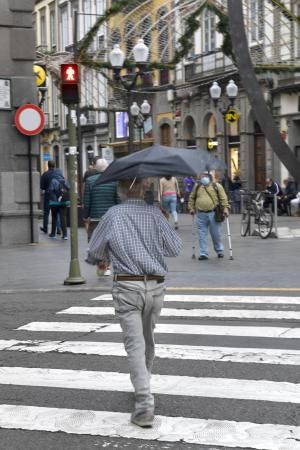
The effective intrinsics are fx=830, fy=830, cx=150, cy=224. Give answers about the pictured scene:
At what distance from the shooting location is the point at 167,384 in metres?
6.50

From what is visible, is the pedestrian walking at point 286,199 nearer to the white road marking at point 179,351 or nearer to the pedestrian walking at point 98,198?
the pedestrian walking at point 98,198

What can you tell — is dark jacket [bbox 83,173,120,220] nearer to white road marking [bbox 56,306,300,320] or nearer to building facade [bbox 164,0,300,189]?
white road marking [bbox 56,306,300,320]

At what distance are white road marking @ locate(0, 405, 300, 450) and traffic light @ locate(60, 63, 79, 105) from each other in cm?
702

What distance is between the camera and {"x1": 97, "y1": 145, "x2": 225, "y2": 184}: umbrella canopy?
18.5ft

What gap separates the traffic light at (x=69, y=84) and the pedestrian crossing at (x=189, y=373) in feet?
10.8

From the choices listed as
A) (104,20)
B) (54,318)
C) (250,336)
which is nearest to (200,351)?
(250,336)

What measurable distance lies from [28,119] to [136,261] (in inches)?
525

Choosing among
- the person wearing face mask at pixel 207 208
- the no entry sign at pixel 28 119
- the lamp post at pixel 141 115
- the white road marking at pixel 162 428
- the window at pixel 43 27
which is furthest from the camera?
the window at pixel 43 27

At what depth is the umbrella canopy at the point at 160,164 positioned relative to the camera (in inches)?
222

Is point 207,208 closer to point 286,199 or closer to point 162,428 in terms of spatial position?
point 162,428

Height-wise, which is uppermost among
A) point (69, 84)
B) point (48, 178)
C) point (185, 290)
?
point (69, 84)

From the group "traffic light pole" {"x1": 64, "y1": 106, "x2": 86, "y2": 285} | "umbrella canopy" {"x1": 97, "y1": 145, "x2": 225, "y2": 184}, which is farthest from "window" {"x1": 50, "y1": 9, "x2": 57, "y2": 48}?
"umbrella canopy" {"x1": 97, "y1": 145, "x2": 225, "y2": 184}

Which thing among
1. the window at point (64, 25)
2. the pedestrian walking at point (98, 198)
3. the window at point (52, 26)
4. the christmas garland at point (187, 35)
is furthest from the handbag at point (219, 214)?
the window at point (52, 26)

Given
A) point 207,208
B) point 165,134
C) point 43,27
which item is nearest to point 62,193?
point 207,208
